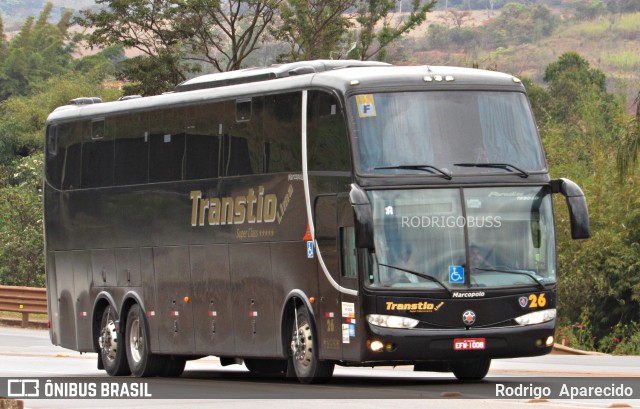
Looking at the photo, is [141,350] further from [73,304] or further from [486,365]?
[486,365]

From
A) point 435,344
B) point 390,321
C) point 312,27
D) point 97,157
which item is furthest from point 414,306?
point 312,27

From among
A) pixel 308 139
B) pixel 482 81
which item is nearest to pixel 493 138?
pixel 482 81

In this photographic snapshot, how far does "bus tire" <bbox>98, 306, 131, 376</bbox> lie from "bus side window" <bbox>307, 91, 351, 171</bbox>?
20.9 feet

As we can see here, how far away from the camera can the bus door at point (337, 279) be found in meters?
17.7

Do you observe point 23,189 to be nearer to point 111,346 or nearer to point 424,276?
point 111,346

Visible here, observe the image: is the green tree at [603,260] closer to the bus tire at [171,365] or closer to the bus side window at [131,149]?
the bus tire at [171,365]

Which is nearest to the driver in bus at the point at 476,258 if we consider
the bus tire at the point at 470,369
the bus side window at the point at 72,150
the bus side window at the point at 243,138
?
the bus tire at the point at 470,369

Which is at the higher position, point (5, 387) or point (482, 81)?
point (482, 81)

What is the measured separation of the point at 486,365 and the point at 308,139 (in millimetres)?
3508

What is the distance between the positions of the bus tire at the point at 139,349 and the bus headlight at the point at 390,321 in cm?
644

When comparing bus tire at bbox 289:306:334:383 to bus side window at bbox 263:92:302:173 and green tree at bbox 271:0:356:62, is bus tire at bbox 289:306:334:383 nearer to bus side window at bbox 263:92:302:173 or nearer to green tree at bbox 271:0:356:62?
bus side window at bbox 263:92:302:173

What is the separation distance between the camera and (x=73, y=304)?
995 inches

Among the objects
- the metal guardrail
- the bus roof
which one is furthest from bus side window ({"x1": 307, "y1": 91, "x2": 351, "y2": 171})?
the metal guardrail

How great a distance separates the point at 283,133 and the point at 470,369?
3.72 m
